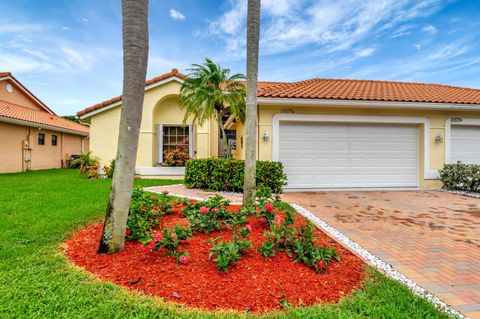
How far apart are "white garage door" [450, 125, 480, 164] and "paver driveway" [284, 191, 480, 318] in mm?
2847

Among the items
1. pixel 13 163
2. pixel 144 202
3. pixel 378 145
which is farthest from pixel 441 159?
pixel 13 163

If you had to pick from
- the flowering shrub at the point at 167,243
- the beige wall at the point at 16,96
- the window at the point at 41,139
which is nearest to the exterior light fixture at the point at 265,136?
the flowering shrub at the point at 167,243

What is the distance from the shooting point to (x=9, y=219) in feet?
17.6

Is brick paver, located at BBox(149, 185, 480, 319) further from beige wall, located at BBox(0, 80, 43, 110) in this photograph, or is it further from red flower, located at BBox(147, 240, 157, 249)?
beige wall, located at BBox(0, 80, 43, 110)

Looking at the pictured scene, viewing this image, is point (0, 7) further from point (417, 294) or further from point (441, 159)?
point (441, 159)

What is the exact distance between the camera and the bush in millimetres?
9695

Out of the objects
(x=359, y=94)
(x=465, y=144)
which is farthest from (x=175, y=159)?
(x=465, y=144)

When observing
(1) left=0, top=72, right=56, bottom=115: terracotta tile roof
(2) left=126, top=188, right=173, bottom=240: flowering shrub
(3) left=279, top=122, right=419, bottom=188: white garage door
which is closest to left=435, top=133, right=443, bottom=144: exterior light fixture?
(3) left=279, top=122, right=419, bottom=188: white garage door

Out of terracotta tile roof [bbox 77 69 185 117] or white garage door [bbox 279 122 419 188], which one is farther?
terracotta tile roof [bbox 77 69 185 117]

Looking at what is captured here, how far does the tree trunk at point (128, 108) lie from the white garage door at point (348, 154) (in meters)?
7.23

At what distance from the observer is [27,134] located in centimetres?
1825

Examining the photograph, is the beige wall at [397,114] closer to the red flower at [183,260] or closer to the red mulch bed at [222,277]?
the red mulch bed at [222,277]

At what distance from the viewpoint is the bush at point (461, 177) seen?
9.70m

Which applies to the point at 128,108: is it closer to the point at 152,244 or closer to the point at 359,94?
the point at 152,244
